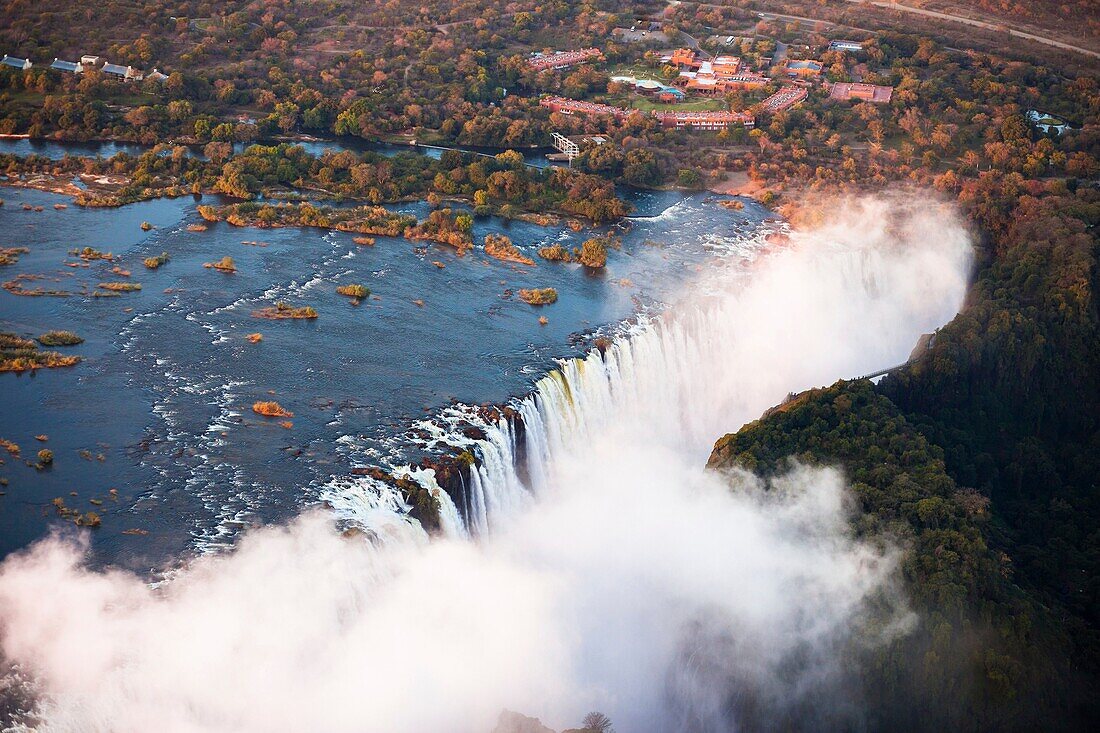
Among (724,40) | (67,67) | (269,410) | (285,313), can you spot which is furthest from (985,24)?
A: (269,410)

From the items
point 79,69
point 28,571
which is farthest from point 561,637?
point 79,69

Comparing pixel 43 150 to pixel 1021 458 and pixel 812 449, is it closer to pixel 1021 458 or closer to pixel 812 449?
pixel 812 449

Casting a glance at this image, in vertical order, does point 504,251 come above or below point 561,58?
below

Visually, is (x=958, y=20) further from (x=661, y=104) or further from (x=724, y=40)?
(x=661, y=104)

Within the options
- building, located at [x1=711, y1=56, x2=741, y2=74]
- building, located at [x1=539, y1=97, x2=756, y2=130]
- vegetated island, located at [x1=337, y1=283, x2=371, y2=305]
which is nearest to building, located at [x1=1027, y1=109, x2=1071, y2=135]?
building, located at [x1=539, y1=97, x2=756, y2=130]

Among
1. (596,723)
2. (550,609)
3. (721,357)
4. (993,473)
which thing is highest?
(721,357)

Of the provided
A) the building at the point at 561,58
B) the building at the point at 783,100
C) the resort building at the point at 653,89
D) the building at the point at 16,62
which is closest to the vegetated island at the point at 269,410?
the building at the point at 16,62

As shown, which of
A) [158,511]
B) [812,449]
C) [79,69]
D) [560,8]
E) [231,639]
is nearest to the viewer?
[231,639]
